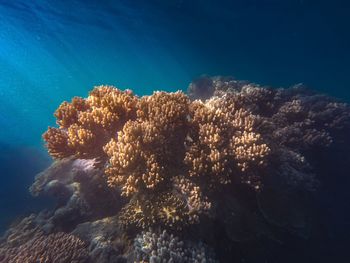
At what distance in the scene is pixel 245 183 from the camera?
5242mm

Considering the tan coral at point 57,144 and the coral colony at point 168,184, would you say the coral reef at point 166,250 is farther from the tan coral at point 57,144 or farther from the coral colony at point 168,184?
the tan coral at point 57,144

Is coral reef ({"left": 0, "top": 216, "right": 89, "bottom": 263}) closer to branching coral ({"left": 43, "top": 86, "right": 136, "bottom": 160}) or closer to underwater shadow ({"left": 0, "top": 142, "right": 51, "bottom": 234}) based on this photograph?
branching coral ({"left": 43, "top": 86, "right": 136, "bottom": 160})

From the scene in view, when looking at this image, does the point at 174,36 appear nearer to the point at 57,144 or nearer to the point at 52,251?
the point at 57,144

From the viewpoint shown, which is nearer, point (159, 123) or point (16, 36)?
point (159, 123)

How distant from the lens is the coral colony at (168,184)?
474 centimetres

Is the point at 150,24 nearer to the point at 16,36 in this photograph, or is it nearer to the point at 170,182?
the point at 16,36

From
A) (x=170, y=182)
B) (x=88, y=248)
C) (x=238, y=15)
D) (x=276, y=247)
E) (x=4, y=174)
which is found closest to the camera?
(x=170, y=182)

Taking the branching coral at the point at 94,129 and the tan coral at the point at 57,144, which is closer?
the branching coral at the point at 94,129

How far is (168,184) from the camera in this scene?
16.4ft

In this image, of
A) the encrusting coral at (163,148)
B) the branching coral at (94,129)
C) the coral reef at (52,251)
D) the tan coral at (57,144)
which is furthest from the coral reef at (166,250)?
the tan coral at (57,144)

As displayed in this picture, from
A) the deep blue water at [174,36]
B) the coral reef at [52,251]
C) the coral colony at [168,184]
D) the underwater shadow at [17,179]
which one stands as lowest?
the coral reef at [52,251]

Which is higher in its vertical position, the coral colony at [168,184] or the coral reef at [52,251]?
the coral colony at [168,184]

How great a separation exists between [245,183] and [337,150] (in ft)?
15.5

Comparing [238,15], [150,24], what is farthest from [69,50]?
[238,15]
